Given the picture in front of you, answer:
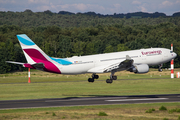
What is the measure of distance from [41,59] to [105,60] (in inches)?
522

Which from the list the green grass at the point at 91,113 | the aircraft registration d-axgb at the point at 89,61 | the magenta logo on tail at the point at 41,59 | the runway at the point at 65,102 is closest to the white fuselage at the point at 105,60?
the aircraft registration d-axgb at the point at 89,61

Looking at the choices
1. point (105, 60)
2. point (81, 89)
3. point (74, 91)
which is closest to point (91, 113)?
point (105, 60)

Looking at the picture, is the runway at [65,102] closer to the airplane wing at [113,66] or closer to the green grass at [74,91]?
the airplane wing at [113,66]

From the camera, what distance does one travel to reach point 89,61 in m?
65.1

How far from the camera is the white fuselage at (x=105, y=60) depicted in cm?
6397

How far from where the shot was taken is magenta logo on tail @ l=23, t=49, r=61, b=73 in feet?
199

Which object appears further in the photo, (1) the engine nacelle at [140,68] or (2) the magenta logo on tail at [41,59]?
(1) the engine nacelle at [140,68]

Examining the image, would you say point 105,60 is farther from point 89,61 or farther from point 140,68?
point 140,68

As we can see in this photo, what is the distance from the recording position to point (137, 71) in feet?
215

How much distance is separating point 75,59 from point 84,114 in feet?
60.8

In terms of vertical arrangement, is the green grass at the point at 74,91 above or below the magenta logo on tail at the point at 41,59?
below

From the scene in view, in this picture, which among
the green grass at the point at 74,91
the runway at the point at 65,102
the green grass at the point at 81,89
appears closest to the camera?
the runway at the point at 65,102

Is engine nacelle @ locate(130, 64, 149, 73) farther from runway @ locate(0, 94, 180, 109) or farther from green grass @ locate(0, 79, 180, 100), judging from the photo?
green grass @ locate(0, 79, 180, 100)

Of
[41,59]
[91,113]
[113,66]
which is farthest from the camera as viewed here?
[113,66]
